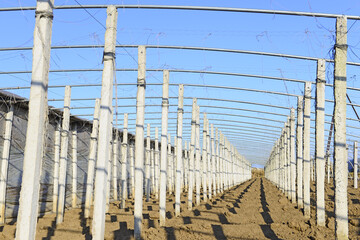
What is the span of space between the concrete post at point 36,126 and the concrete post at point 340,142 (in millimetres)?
5234

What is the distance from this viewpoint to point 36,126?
548 centimetres

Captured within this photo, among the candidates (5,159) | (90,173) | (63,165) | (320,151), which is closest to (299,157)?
(320,151)

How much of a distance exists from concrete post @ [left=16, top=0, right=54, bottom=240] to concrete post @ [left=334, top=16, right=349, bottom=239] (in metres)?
5.23

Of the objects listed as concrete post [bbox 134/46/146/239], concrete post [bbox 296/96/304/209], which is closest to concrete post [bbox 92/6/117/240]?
concrete post [bbox 134/46/146/239]

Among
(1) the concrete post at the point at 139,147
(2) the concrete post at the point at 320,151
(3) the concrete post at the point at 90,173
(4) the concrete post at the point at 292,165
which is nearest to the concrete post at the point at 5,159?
(3) the concrete post at the point at 90,173

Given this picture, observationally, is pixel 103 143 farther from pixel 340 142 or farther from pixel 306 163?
pixel 306 163

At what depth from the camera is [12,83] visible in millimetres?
14641

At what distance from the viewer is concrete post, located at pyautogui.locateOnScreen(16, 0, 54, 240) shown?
5.28 m

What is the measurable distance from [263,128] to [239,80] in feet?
42.8

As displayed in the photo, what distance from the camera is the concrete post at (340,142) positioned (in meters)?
7.50

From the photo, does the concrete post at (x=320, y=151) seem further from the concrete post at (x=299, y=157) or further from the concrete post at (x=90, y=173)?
the concrete post at (x=90, y=173)

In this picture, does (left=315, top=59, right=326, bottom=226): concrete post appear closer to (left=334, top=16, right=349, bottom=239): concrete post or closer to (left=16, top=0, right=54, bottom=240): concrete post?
(left=334, top=16, right=349, bottom=239): concrete post

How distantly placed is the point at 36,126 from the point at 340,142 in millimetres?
5389

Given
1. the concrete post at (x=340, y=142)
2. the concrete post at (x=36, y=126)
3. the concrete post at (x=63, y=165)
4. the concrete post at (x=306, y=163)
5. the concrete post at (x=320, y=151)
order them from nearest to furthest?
the concrete post at (x=36, y=126)
the concrete post at (x=340, y=142)
the concrete post at (x=320, y=151)
the concrete post at (x=306, y=163)
the concrete post at (x=63, y=165)
